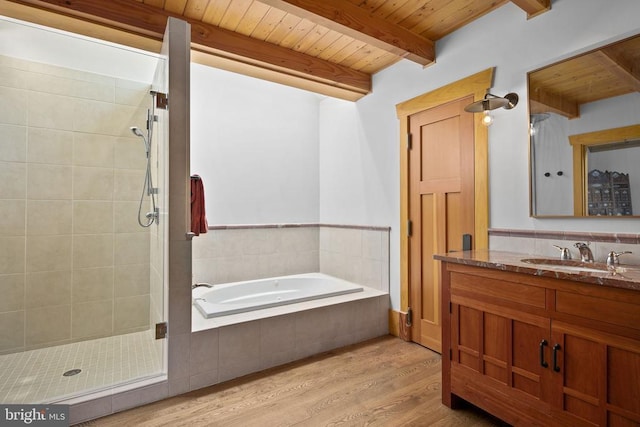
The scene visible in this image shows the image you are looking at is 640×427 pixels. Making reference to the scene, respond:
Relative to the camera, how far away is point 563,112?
1909 millimetres

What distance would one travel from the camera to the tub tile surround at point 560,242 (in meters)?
1.66

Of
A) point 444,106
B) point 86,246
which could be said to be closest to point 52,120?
point 86,246

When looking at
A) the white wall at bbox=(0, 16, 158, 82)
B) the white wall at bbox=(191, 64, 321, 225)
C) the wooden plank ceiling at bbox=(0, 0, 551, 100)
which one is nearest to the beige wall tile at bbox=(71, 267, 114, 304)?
the white wall at bbox=(191, 64, 321, 225)

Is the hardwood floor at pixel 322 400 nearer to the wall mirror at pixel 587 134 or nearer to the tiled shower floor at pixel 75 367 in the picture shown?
the tiled shower floor at pixel 75 367

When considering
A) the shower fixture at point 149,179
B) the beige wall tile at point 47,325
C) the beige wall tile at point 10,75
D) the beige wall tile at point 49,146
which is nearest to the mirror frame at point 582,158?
the shower fixture at point 149,179

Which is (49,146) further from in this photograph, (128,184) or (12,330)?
(12,330)

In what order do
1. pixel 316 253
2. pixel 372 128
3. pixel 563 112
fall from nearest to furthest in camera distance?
pixel 563 112, pixel 372 128, pixel 316 253

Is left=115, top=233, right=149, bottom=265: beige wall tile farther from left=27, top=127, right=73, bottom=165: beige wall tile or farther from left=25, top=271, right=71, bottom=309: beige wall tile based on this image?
left=27, top=127, right=73, bottom=165: beige wall tile

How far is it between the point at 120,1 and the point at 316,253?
2.89 metres

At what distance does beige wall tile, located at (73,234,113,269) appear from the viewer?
8.66 feet

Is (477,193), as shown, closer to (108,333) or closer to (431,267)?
(431,267)

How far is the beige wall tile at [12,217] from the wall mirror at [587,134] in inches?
141

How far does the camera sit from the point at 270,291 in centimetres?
337

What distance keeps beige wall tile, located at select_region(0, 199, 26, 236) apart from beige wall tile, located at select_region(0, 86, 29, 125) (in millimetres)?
595
